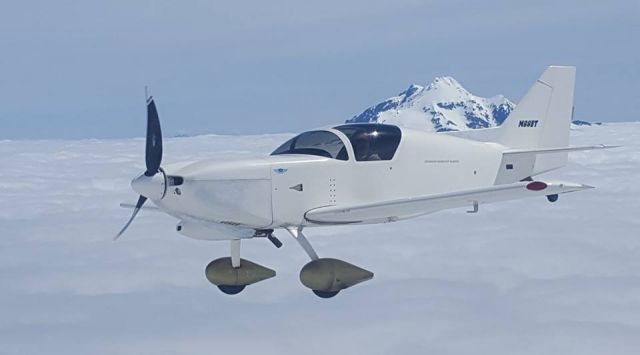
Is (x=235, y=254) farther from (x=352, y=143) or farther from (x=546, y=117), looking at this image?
(x=546, y=117)

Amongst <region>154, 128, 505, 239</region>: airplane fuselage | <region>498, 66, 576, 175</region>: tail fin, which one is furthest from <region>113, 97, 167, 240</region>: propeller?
<region>498, 66, 576, 175</region>: tail fin

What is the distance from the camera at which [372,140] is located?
17.1m

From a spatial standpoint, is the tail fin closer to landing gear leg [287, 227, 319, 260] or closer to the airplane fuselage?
the airplane fuselage

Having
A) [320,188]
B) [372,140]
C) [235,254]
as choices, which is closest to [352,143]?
[372,140]

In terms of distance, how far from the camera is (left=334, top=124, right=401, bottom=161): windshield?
16875 millimetres

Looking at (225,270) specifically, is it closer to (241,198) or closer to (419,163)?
(241,198)

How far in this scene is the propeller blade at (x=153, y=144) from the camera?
47.9ft

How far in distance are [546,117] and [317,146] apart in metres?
7.85

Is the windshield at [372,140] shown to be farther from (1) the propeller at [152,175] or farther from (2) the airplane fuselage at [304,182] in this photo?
(1) the propeller at [152,175]

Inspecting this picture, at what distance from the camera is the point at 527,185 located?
1466cm

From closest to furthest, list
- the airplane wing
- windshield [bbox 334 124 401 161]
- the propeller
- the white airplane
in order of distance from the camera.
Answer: the propeller
the white airplane
the airplane wing
windshield [bbox 334 124 401 161]

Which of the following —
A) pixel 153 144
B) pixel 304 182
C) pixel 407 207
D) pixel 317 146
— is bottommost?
pixel 407 207

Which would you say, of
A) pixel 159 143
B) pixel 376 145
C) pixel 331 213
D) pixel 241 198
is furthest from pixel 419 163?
pixel 159 143

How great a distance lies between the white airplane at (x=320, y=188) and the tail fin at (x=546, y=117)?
2532 mm
